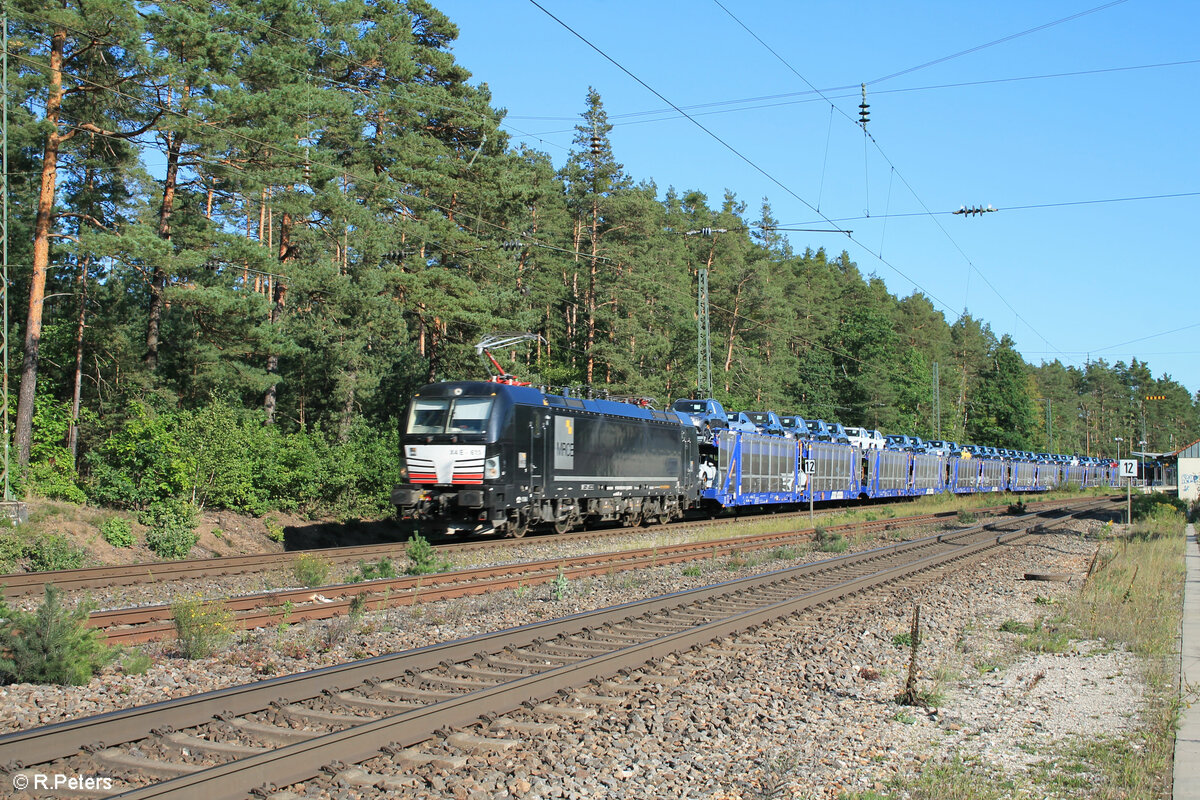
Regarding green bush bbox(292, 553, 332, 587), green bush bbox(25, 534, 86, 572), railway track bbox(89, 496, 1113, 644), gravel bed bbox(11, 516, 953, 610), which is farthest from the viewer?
green bush bbox(25, 534, 86, 572)

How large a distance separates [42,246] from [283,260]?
9893mm

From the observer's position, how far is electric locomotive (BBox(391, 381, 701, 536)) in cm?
1909

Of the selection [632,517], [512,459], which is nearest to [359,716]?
[512,459]

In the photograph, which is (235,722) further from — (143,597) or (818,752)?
(143,597)

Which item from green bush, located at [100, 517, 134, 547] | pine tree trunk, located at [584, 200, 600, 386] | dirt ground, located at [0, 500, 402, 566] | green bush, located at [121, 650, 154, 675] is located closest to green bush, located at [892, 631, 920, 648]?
green bush, located at [121, 650, 154, 675]

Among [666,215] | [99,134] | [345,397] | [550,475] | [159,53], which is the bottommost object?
[550,475]

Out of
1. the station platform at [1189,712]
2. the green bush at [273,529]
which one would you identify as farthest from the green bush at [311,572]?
the station platform at [1189,712]

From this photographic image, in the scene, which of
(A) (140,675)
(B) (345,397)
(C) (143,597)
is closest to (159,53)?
(B) (345,397)

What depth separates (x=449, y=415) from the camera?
19.5 meters

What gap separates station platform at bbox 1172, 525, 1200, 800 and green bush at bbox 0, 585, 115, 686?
8308 mm

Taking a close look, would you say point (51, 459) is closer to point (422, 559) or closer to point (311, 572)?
point (311, 572)

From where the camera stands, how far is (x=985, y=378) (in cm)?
11231

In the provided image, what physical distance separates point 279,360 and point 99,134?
15899 mm

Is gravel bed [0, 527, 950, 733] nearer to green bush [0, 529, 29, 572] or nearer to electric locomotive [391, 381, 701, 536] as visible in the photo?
green bush [0, 529, 29, 572]
